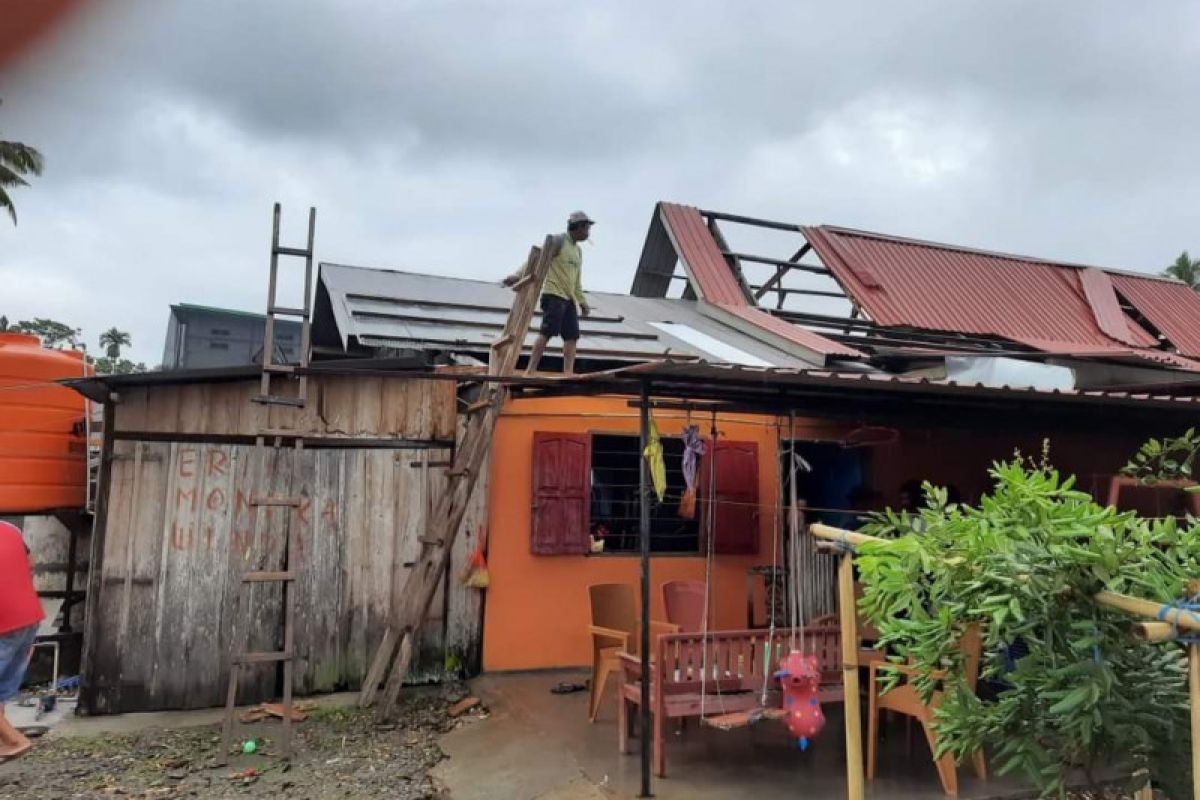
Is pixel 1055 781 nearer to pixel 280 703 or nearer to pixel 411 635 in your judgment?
pixel 411 635

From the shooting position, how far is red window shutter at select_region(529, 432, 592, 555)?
705 centimetres

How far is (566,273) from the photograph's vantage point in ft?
19.0

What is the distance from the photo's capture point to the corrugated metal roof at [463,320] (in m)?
7.13

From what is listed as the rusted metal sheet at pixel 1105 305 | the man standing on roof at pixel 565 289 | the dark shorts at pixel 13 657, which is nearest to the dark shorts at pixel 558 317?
the man standing on roof at pixel 565 289

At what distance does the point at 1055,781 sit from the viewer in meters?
2.14

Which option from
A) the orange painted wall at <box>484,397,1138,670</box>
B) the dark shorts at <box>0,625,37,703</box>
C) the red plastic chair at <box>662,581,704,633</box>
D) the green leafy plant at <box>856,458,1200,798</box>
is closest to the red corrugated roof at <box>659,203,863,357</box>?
the orange painted wall at <box>484,397,1138,670</box>

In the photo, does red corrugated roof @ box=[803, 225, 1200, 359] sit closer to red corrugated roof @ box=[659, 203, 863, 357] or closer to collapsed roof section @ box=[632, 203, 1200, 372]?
collapsed roof section @ box=[632, 203, 1200, 372]

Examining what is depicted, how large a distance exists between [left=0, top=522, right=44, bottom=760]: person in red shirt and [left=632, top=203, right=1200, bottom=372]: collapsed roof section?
7140 millimetres

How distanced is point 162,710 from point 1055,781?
6.21m

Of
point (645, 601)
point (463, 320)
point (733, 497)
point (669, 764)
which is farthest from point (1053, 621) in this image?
point (463, 320)

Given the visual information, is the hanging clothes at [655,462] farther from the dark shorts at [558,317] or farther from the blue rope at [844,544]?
the blue rope at [844,544]

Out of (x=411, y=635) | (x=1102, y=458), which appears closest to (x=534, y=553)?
(x=411, y=635)

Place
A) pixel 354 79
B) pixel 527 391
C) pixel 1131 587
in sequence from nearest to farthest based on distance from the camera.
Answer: pixel 1131 587 → pixel 354 79 → pixel 527 391

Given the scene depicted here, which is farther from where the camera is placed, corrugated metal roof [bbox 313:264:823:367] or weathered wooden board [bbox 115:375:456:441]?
corrugated metal roof [bbox 313:264:823:367]
